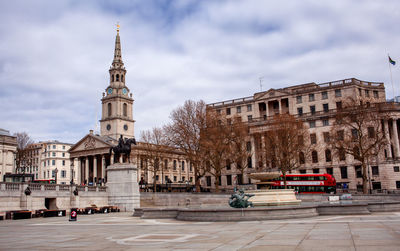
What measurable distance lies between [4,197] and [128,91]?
83.5m

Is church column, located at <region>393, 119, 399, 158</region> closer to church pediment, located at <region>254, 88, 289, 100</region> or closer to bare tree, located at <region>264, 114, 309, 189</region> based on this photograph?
bare tree, located at <region>264, 114, 309, 189</region>

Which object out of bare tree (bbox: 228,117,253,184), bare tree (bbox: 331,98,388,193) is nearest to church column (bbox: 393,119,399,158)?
bare tree (bbox: 331,98,388,193)

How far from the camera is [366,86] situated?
7394 centimetres

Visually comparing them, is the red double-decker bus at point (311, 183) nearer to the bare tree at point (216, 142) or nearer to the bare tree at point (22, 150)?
the bare tree at point (216, 142)

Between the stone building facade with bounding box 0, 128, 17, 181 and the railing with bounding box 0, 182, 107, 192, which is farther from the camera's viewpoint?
the stone building facade with bounding box 0, 128, 17, 181

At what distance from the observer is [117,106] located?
110 meters

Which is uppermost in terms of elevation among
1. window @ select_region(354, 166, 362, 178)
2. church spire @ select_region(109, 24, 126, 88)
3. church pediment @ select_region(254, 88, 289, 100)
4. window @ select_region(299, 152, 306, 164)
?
church spire @ select_region(109, 24, 126, 88)

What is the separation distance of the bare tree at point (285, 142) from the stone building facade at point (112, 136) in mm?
41660

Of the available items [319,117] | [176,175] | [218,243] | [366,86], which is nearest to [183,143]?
[319,117]

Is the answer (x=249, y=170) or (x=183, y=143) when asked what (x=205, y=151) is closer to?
(x=183, y=143)

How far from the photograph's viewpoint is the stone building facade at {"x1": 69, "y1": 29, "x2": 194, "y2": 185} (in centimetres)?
9962

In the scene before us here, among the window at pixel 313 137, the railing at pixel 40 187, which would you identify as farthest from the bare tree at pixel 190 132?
the window at pixel 313 137

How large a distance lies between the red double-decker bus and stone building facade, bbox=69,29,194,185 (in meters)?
45.3

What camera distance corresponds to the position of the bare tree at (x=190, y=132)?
59.5m
